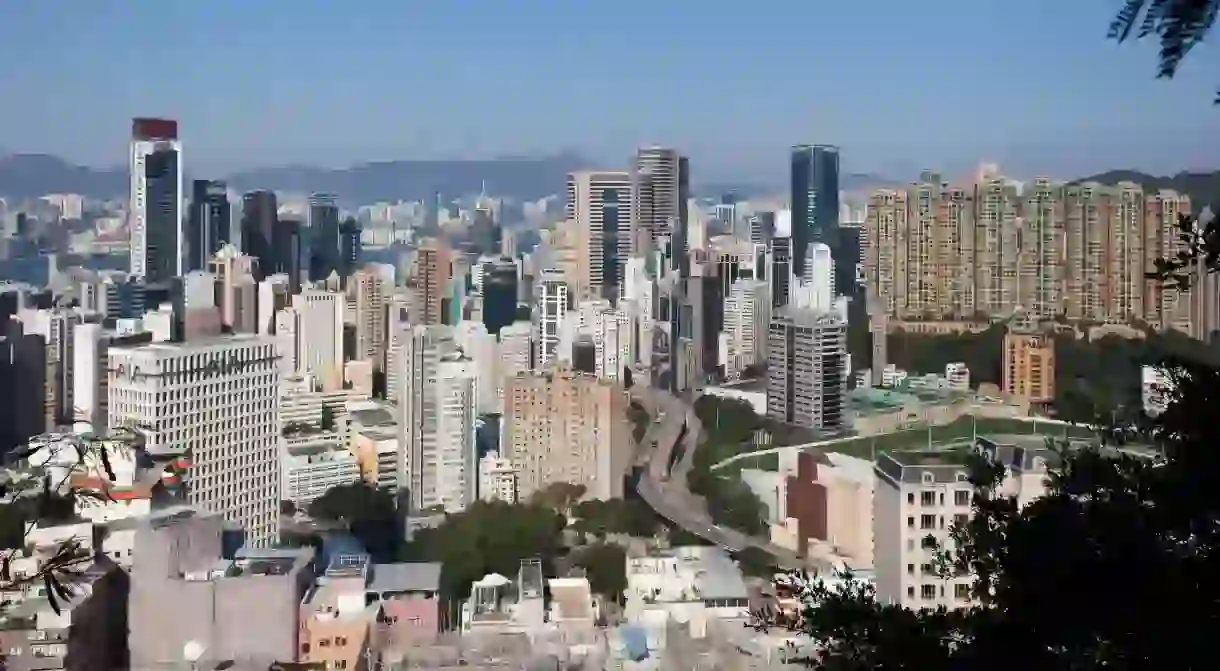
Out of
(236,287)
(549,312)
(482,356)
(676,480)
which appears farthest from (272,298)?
(676,480)

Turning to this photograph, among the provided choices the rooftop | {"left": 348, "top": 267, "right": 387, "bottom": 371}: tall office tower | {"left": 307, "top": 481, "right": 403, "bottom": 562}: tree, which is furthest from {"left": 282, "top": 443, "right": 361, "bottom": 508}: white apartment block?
the rooftop

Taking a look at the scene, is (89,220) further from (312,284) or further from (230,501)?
(230,501)

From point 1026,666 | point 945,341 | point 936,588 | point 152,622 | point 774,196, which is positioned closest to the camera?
point 1026,666

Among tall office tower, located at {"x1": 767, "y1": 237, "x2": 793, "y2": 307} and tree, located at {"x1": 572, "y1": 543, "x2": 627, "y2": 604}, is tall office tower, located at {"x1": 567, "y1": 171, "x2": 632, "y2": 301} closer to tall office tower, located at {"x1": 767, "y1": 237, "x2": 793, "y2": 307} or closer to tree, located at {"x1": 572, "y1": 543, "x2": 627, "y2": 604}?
tall office tower, located at {"x1": 767, "y1": 237, "x2": 793, "y2": 307}

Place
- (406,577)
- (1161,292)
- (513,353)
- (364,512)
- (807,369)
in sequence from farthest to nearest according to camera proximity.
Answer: (513,353) < (807,369) < (364,512) < (406,577) < (1161,292)

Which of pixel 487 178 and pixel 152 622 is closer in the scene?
pixel 152 622

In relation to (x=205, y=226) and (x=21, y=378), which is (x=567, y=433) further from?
(x=205, y=226)

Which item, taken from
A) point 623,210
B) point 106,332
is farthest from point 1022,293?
point 106,332
